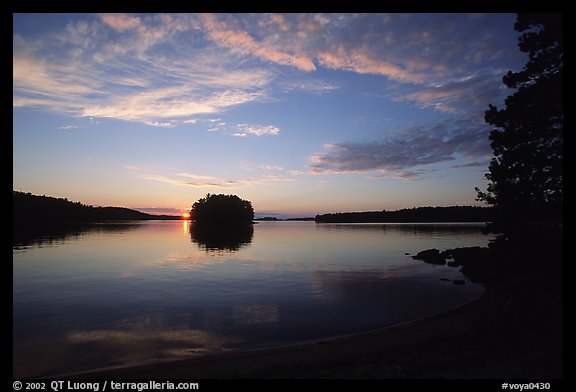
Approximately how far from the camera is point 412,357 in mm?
11812

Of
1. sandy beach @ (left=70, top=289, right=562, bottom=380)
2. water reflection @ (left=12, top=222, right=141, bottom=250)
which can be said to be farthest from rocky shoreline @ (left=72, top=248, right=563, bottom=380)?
water reflection @ (left=12, top=222, right=141, bottom=250)

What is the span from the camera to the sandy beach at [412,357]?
33.1 ft

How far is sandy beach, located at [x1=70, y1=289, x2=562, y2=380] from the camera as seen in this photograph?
10094 millimetres

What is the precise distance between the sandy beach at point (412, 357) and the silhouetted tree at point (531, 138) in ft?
26.1

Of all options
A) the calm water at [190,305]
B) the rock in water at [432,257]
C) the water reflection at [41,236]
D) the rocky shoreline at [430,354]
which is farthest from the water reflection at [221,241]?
the rocky shoreline at [430,354]

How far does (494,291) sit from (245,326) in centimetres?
2241

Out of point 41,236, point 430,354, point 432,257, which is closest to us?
point 430,354

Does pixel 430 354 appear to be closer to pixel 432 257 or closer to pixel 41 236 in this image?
pixel 432 257

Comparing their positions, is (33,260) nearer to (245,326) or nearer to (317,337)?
(245,326)

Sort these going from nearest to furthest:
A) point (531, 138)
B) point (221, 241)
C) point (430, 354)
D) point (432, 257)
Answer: point (430, 354) → point (531, 138) → point (432, 257) → point (221, 241)

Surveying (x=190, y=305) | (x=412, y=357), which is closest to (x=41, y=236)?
(x=190, y=305)

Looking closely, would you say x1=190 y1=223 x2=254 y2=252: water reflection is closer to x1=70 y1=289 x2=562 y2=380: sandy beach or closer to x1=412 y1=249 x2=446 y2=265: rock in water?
x1=412 y1=249 x2=446 y2=265: rock in water

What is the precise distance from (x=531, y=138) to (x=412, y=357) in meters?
18.0

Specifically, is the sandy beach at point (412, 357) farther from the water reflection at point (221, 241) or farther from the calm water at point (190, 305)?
the water reflection at point (221, 241)
